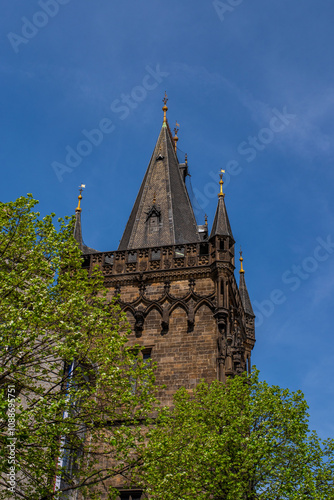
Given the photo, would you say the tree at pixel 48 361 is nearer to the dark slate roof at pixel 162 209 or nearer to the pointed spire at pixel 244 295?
the dark slate roof at pixel 162 209

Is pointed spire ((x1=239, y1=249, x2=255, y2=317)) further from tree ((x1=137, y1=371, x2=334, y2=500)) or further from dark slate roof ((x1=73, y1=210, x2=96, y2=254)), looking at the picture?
tree ((x1=137, y1=371, x2=334, y2=500))

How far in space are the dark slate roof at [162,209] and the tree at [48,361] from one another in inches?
595

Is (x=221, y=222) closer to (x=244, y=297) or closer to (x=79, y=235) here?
(x=244, y=297)

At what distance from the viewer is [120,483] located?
27359 mm

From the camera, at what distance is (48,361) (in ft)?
57.1

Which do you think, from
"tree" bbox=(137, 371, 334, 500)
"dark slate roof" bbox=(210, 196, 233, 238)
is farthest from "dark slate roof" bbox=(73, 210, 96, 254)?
"tree" bbox=(137, 371, 334, 500)

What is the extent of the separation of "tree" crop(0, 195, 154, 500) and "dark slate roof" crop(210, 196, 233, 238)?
45.5ft

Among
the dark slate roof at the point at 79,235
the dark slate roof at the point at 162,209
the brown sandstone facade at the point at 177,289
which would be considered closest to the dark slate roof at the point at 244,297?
the brown sandstone facade at the point at 177,289

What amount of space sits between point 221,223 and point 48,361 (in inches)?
741

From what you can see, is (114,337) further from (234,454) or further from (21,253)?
(234,454)

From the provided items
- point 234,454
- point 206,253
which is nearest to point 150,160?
point 206,253

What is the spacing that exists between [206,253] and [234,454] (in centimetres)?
1261

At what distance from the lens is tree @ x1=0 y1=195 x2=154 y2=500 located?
1677 centimetres

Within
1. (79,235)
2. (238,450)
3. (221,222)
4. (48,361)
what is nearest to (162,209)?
(221,222)
